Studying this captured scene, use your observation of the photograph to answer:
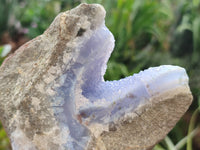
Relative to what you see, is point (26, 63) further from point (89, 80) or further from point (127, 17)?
point (127, 17)

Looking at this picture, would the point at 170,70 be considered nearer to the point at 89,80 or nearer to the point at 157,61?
the point at 89,80

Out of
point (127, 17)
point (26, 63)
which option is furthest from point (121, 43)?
point (26, 63)

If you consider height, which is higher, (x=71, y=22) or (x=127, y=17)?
(x=71, y=22)

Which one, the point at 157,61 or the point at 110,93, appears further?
the point at 157,61

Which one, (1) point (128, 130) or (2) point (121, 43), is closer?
(1) point (128, 130)

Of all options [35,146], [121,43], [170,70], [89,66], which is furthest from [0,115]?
[121,43]

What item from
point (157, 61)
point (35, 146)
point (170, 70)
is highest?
point (170, 70)

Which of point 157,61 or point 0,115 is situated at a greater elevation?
point 0,115

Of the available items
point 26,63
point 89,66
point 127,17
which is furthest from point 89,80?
point 127,17
